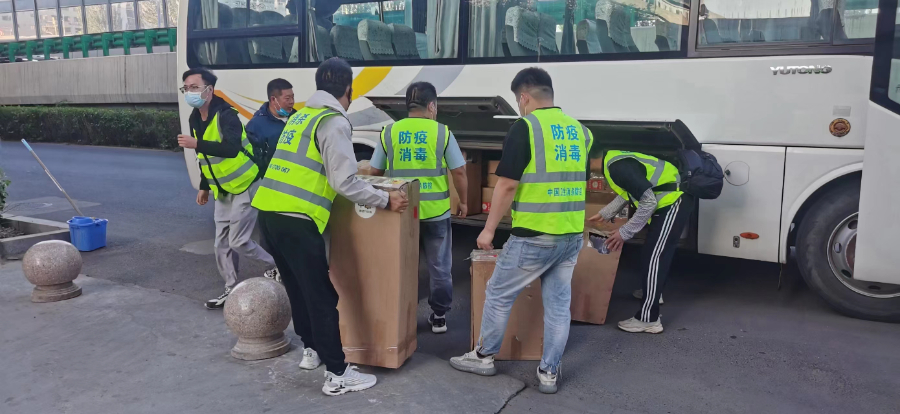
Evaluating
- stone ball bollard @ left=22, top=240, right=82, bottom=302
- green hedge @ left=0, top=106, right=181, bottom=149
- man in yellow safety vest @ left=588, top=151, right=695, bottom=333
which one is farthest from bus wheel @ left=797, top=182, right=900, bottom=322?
green hedge @ left=0, top=106, right=181, bottom=149

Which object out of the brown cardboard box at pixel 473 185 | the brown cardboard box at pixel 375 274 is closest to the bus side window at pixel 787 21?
the brown cardboard box at pixel 473 185

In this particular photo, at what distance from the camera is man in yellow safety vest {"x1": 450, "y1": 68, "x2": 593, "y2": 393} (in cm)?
365

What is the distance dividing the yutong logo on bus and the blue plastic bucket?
22.3 feet

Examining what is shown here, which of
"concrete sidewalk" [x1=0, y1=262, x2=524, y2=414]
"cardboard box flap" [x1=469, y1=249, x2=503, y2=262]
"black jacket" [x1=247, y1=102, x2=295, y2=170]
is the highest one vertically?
"black jacket" [x1=247, y1=102, x2=295, y2=170]

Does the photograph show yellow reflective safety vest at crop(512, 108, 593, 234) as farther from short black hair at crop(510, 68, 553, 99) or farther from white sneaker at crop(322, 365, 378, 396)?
white sneaker at crop(322, 365, 378, 396)

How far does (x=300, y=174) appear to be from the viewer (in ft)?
11.9

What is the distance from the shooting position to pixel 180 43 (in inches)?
348

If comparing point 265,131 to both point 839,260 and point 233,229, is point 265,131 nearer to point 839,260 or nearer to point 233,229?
point 233,229

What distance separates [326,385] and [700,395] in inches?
82.5

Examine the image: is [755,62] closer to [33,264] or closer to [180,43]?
[33,264]

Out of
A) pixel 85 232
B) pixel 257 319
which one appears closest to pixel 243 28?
pixel 85 232

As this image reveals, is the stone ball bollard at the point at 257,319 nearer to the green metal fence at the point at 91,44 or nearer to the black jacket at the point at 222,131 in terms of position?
the black jacket at the point at 222,131

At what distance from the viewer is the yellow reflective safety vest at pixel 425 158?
482 centimetres

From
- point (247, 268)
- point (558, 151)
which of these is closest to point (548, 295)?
point (558, 151)
